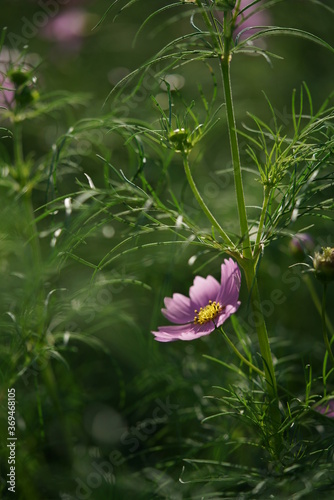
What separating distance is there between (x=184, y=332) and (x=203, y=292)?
64 mm

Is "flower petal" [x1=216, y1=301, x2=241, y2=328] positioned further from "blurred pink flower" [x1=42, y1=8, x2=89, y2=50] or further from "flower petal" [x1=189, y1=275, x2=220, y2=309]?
"blurred pink flower" [x1=42, y1=8, x2=89, y2=50]

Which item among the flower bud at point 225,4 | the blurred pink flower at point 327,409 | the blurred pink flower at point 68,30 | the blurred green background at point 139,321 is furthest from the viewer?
the blurred pink flower at point 68,30

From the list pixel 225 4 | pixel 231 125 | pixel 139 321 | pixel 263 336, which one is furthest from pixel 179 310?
pixel 139 321

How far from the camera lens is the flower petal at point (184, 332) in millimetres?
637

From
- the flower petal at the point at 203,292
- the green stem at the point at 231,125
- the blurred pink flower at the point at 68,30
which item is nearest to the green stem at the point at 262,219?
the green stem at the point at 231,125

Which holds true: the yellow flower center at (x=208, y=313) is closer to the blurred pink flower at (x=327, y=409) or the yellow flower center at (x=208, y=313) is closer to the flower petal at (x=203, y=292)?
the flower petal at (x=203, y=292)

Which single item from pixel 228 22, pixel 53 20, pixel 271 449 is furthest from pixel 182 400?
pixel 53 20

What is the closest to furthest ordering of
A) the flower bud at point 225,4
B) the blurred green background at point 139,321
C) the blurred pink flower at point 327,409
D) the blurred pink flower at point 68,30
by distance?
the flower bud at point 225,4, the blurred pink flower at point 327,409, the blurred green background at point 139,321, the blurred pink flower at point 68,30

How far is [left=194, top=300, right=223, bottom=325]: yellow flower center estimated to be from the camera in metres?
0.70

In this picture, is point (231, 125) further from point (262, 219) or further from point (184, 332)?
point (184, 332)

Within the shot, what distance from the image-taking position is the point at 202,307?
2.42 ft

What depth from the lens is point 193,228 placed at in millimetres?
644

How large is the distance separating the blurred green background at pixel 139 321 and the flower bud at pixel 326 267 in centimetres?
12

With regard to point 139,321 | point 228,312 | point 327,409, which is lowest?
point 139,321
